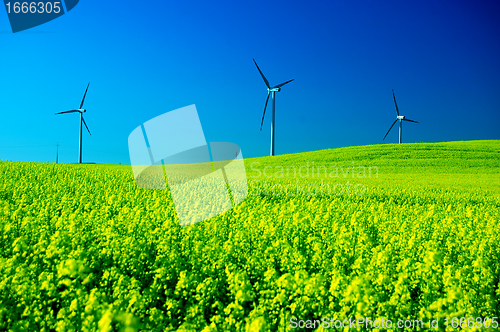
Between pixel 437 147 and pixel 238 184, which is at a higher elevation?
pixel 437 147

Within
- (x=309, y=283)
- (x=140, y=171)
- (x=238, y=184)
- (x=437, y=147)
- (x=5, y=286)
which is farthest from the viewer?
(x=437, y=147)

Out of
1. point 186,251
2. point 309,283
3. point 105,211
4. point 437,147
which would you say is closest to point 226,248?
point 186,251

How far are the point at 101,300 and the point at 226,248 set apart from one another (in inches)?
87.1

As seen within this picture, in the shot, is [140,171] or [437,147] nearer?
[140,171]

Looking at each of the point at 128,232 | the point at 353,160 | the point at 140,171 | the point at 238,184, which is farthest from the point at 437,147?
the point at 128,232

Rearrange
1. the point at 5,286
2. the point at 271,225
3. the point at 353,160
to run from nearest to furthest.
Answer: the point at 5,286
the point at 271,225
the point at 353,160

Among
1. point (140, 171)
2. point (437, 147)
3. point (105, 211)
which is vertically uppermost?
point (437, 147)

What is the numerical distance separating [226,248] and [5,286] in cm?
322

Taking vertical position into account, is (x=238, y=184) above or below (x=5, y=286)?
above

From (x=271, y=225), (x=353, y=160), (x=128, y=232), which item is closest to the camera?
Answer: (x=128, y=232)

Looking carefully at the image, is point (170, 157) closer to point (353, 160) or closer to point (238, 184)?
point (238, 184)

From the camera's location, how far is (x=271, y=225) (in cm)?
643

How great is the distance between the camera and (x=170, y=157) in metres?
12.9

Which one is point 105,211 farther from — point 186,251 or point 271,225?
point 271,225
